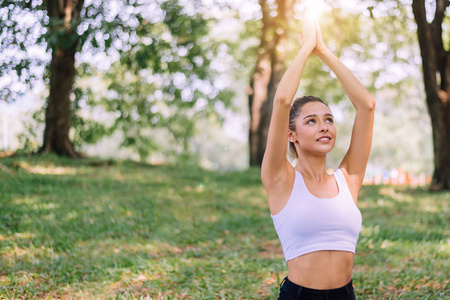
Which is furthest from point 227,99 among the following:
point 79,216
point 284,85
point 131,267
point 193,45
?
point 284,85

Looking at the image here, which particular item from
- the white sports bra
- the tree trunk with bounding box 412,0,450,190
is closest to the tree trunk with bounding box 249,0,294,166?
the tree trunk with bounding box 412,0,450,190

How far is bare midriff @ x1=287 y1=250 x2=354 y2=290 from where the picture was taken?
2.47 metres

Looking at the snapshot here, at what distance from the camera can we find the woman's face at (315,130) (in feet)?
8.43

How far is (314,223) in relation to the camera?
2.44m

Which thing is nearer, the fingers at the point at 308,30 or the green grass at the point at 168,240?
the fingers at the point at 308,30

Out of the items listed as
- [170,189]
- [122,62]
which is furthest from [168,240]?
[122,62]

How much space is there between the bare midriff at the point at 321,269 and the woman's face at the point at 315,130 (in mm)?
569

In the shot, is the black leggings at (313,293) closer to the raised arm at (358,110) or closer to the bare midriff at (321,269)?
the bare midriff at (321,269)

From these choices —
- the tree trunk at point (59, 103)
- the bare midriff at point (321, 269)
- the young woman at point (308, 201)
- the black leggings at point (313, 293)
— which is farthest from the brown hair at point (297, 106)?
the tree trunk at point (59, 103)

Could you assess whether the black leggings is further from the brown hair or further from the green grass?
the green grass

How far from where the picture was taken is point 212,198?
10.5 meters

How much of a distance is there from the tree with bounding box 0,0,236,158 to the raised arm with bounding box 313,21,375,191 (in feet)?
24.6

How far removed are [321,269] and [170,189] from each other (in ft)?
27.8

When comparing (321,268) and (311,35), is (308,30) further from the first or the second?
(321,268)
